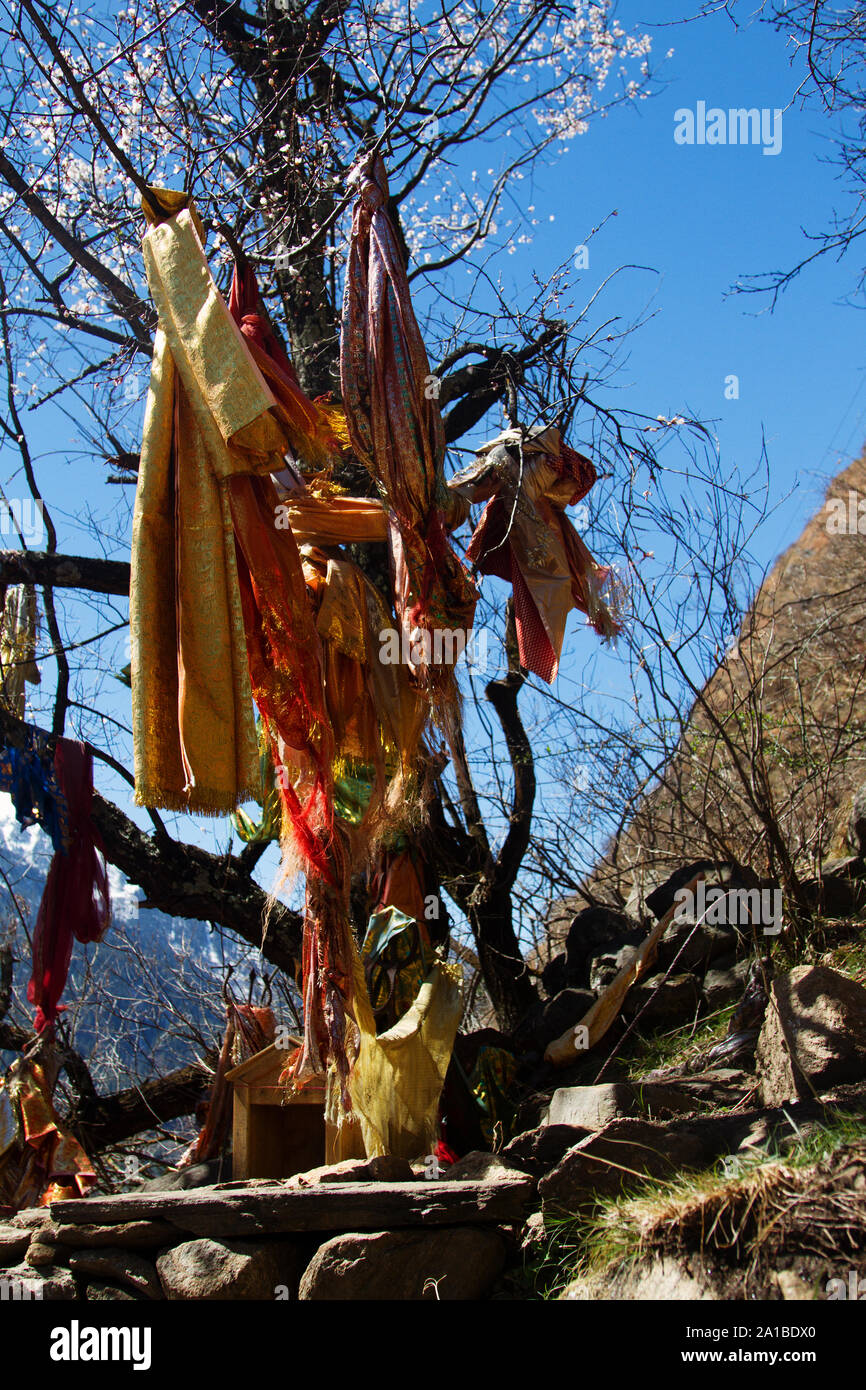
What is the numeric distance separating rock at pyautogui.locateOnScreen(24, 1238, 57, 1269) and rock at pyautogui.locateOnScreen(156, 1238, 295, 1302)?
495mm

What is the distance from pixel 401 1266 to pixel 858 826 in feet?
11.0

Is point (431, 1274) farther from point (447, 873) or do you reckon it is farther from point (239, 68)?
point (239, 68)

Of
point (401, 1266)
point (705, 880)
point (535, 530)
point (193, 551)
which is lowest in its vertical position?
point (401, 1266)

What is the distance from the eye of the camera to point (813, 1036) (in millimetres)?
3670

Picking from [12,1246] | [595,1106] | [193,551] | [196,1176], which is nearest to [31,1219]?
[12,1246]

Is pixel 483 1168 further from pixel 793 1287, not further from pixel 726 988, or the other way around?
→ pixel 726 988

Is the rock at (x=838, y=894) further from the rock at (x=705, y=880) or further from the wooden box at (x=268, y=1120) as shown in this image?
the wooden box at (x=268, y=1120)

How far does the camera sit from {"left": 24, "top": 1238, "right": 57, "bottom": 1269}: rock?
394 cm

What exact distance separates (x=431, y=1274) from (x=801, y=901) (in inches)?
99.9

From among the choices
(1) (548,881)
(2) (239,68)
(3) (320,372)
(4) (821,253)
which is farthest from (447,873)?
(2) (239,68)

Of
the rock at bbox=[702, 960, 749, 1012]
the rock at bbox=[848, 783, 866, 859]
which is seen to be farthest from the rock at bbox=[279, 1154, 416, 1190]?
the rock at bbox=[848, 783, 866, 859]

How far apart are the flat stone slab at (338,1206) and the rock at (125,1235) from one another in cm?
3

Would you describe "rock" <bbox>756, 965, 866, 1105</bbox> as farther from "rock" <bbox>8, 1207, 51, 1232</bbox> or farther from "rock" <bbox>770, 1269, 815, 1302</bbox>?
"rock" <bbox>8, 1207, 51, 1232</bbox>
